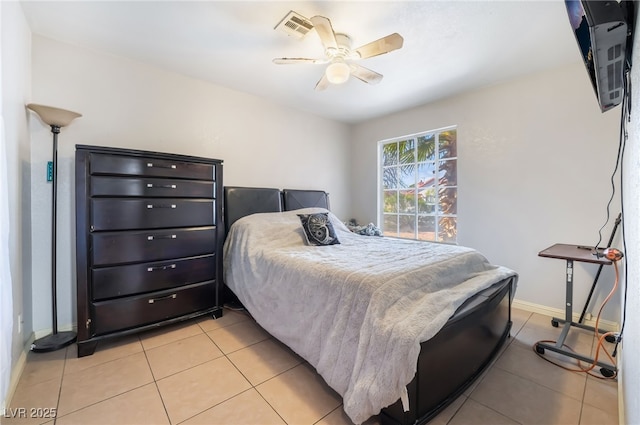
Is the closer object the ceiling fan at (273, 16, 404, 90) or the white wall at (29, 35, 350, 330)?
the ceiling fan at (273, 16, 404, 90)

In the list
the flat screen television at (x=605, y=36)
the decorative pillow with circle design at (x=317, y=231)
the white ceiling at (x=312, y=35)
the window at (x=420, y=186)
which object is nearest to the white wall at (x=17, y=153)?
the white ceiling at (x=312, y=35)

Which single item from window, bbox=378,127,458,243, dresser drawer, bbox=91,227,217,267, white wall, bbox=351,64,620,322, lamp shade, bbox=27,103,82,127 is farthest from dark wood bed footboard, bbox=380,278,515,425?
lamp shade, bbox=27,103,82,127

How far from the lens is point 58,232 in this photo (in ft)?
7.50

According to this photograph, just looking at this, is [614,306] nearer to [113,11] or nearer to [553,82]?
[553,82]

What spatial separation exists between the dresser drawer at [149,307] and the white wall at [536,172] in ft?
10.2

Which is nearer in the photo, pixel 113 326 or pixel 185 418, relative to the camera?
pixel 185 418

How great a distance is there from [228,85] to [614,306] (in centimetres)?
452

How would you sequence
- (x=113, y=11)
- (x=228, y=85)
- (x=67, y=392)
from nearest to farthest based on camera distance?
(x=67, y=392)
(x=113, y=11)
(x=228, y=85)

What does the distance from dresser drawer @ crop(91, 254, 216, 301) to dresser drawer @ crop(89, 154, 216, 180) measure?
2.46 feet

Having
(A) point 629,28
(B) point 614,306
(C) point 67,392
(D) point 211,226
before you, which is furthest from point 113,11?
(B) point 614,306

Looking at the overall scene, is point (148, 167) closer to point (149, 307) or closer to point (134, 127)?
point (134, 127)

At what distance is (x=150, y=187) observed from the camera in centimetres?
221

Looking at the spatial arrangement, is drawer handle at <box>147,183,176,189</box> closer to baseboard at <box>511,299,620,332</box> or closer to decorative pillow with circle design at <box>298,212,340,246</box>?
decorative pillow with circle design at <box>298,212,340,246</box>

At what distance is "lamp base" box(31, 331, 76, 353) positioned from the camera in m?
2.00
